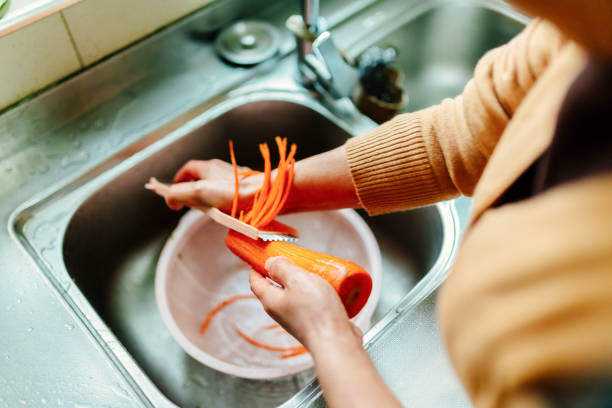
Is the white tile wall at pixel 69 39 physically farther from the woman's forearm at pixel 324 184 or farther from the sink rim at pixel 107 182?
the woman's forearm at pixel 324 184

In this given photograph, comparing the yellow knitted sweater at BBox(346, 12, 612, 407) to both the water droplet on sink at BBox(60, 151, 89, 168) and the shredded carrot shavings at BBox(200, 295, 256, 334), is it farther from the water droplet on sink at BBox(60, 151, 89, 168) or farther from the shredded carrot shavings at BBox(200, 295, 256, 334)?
the water droplet on sink at BBox(60, 151, 89, 168)

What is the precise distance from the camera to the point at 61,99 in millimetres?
812

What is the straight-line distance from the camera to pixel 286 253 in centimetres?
62

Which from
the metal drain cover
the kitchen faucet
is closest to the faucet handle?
the kitchen faucet

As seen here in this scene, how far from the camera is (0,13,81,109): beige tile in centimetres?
73

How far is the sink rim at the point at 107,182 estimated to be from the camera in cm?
60

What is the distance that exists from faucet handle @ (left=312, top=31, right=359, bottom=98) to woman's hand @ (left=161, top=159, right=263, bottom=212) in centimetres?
24

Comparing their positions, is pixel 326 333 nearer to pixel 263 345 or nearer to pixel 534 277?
pixel 534 277

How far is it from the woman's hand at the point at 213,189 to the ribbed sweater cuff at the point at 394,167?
0.17 meters

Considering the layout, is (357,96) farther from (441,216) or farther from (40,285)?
(40,285)

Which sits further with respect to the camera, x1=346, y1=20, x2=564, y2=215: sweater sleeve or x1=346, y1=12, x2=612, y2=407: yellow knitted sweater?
x1=346, y1=20, x2=564, y2=215: sweater sleeve

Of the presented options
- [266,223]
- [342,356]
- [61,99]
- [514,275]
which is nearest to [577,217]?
[514,275]

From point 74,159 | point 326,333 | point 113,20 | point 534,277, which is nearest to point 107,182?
point 74,159

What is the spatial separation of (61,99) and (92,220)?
0.22m
